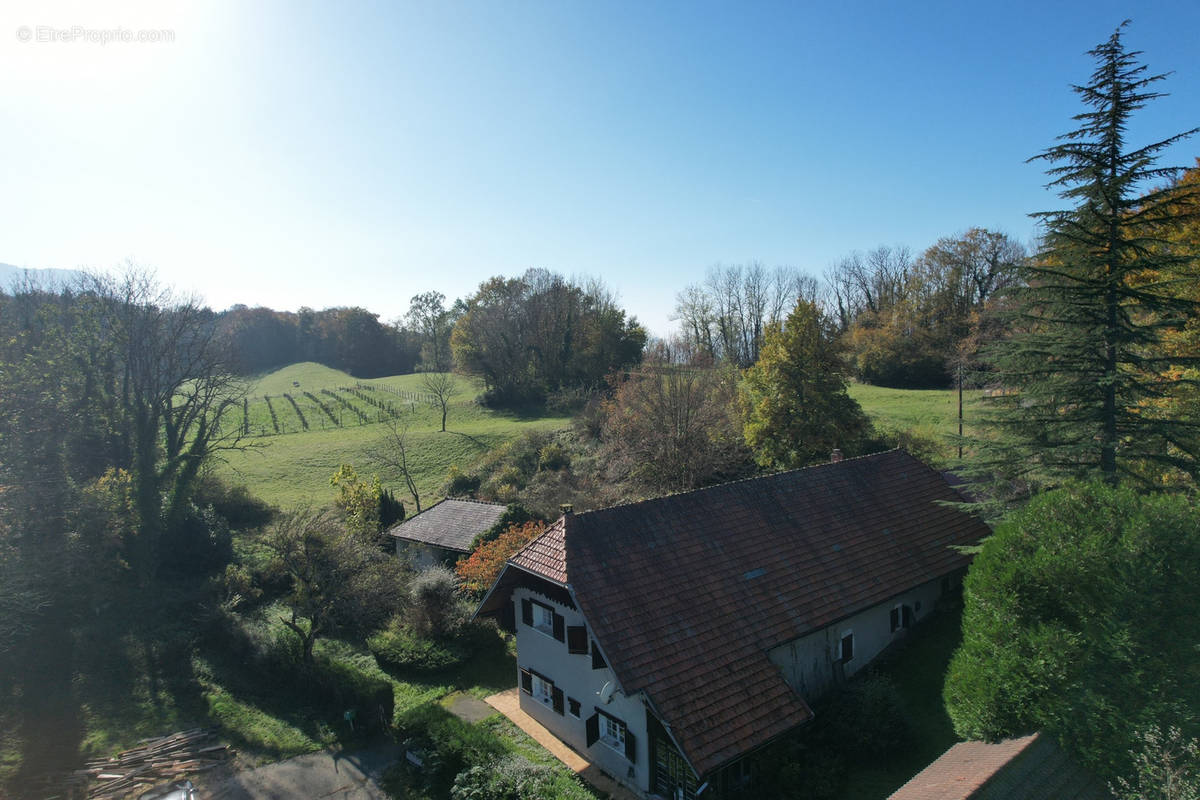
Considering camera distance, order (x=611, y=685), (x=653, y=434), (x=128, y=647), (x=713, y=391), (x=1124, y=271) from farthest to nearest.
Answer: (x=713, y=391) → (x=653, y=434) → (x=128, y=647) → (x=1124, y=271) → (x=611, y=685)

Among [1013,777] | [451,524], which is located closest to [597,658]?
[1013,777]

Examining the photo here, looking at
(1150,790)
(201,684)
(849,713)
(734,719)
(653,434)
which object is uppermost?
(653,434)

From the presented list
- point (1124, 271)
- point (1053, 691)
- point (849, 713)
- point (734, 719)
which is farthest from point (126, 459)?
point (1124, 271)

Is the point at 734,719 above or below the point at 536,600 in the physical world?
below

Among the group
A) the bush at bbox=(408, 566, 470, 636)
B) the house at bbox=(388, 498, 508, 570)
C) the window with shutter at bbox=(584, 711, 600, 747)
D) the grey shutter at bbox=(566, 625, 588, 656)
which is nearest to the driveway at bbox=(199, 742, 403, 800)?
the bush at bbox=(408, 566, 470, 636)

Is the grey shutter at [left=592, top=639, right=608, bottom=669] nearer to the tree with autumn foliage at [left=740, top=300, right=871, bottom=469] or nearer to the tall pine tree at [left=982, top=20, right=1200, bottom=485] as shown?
the tall pine tree at [left=982, top=20, right=1200, bottom=485]

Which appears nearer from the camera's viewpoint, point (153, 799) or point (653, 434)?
point (153, 799)

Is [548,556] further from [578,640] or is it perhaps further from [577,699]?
[577,699]

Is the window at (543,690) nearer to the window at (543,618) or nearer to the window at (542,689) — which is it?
the window at (542,689)

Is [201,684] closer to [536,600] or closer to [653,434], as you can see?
[536,600]
